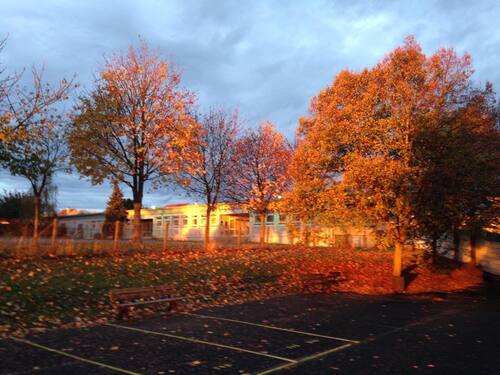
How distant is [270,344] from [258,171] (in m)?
26.8

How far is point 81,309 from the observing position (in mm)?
10641

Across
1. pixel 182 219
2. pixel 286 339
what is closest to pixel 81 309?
pixel 286 339

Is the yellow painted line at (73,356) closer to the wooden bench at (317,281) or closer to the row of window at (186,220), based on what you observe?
the wooden bench at (317,281)

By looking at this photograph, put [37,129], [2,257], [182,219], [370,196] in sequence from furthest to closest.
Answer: [182,219] → [370,196] → [37,129] → [2,257]

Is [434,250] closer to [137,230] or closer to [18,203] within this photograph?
[137,230]

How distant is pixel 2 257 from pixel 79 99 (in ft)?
37.5

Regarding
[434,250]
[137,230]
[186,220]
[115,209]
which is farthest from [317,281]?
[115,209]

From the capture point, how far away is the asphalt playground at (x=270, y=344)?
675 cm

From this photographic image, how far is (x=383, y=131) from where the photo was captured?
16.8 m

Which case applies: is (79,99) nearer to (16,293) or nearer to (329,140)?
(329,140)

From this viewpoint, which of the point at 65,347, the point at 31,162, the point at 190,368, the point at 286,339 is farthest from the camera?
the point at 31,162

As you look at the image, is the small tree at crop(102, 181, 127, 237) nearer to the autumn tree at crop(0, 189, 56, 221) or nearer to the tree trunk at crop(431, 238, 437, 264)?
the autumn tree at crop(0, 189, 56, 221)

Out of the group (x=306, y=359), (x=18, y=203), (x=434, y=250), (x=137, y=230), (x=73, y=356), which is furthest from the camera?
(x=18, y=203)

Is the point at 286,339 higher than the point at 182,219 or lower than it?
lower
